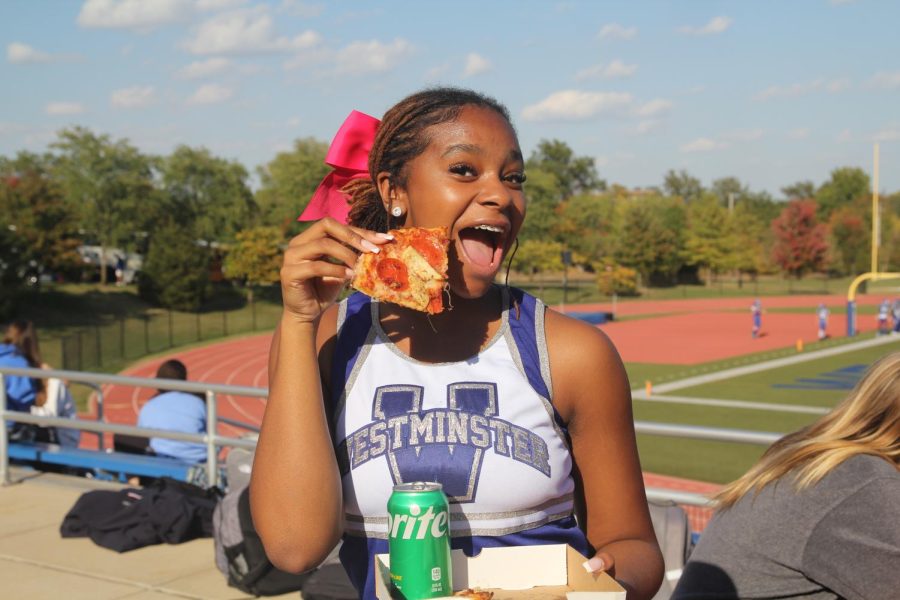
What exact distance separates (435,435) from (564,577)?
0.37 m

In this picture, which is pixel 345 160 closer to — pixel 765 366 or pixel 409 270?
pixel 409 270

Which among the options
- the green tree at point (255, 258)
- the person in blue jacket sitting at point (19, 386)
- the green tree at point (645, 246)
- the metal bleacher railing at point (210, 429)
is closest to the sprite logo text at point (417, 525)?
the metal bleacher railing at point (210, 429)

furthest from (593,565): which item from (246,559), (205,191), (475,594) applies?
(205,191)

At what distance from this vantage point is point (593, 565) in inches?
59.7

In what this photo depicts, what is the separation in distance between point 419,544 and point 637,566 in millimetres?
531

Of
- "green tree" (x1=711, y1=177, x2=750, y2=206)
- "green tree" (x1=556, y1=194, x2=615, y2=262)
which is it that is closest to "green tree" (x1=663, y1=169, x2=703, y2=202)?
"green tree" (x1=711, y1=177, x2=750, y2=206)

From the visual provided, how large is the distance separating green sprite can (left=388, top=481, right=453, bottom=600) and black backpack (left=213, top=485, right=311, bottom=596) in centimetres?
354

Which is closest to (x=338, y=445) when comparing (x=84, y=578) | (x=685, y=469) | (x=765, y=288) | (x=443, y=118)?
(x=443, y=118)

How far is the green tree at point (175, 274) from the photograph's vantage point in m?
45.1

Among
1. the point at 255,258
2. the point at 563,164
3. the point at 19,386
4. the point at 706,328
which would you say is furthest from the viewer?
the point at 563,164

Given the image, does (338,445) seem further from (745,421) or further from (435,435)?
(745,421)

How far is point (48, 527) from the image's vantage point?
617cm

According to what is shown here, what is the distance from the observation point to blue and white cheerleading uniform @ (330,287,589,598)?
1.70 metres

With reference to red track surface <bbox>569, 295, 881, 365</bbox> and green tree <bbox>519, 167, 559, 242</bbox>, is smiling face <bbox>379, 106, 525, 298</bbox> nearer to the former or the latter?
red track surface <bbox>569, 295, 881, 365</bbox>
